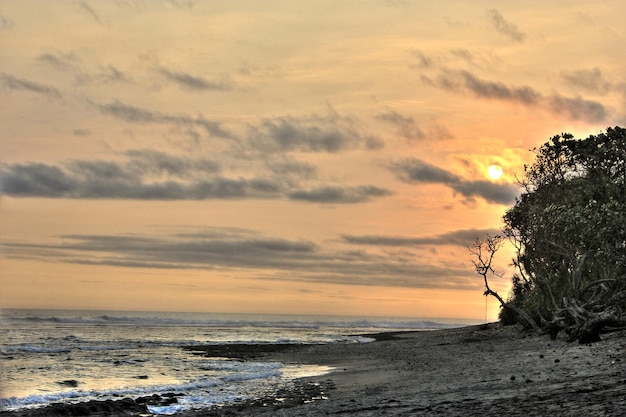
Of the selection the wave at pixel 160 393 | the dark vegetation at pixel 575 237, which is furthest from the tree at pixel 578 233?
the wave at pixel 160 393

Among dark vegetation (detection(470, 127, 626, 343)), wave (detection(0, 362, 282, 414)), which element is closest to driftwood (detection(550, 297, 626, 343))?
dark vegetation (detection(470, 127, 626, 343))

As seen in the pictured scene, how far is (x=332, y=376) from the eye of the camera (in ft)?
119

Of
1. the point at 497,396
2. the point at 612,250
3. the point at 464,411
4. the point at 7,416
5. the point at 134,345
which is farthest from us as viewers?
the point at 134,345

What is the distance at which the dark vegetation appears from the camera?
32562mm

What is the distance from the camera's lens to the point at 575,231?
35.1 m

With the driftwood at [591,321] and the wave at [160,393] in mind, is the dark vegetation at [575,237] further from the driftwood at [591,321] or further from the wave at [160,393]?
the wave at [160,393]

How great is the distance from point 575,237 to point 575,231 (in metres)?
1.95

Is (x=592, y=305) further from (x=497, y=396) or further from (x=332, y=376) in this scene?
(x=497, y=396)

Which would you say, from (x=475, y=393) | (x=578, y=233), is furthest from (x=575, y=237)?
(x=475, y=393)

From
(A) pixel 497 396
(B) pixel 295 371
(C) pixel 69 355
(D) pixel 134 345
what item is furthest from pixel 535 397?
(D) pixel 134 345

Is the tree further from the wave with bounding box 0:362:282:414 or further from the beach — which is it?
the wave with bounding box 0:362:282:414

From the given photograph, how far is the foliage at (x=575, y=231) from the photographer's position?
3256cm

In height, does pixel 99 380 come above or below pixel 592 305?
below

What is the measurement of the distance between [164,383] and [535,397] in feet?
76.0
